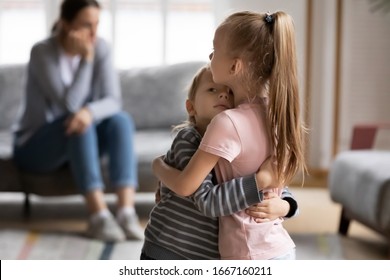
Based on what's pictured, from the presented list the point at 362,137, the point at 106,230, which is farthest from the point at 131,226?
the point at 362,137

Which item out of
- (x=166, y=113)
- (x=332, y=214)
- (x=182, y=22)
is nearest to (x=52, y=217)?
(x=166, y=113)

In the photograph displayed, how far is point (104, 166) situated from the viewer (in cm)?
227

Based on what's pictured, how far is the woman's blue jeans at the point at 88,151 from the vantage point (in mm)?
2148

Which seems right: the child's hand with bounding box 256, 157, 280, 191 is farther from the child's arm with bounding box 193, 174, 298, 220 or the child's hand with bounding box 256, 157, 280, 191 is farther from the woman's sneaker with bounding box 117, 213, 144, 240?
the woman's sneaker with bounding box 117, 213, 144, 240

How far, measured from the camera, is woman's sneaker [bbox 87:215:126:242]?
208 centimetres

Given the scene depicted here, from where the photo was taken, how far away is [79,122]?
83.7 inches

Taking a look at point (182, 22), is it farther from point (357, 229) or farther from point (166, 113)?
point (357, 229)

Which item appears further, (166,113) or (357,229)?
(166,113)

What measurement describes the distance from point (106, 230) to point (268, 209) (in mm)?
1375

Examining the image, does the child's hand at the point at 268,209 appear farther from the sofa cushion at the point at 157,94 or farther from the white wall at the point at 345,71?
the white wall at the point at 345,71

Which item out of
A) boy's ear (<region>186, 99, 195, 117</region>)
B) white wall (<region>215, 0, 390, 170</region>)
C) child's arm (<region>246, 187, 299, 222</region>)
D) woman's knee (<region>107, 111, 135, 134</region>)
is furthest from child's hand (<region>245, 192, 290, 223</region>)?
white wall (<region>215, 0, 390, 170</region>)

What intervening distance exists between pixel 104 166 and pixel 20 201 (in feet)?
1.43

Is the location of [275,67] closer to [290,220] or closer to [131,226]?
[131,226]

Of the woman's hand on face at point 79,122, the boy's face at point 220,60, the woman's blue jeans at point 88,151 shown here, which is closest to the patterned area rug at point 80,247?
the woman's blue jeans at point 88,151
